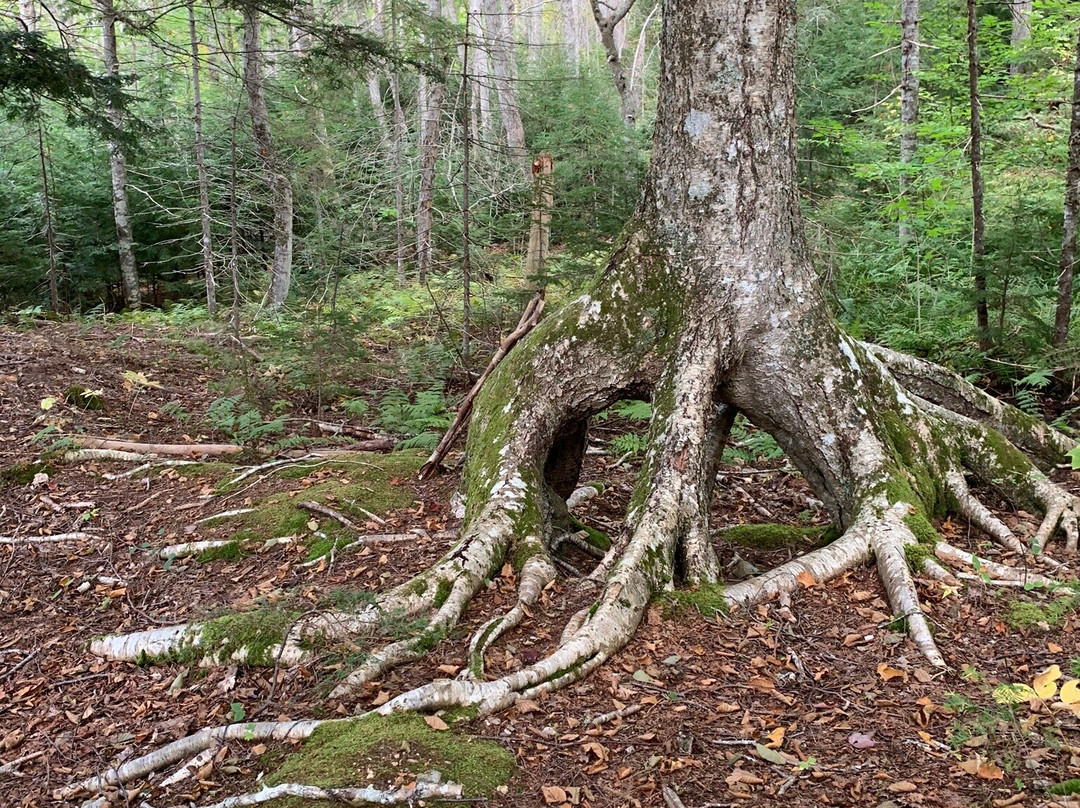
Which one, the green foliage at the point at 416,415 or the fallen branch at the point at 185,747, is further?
the green foliage at the point at 416,415

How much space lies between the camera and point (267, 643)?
12.7ft

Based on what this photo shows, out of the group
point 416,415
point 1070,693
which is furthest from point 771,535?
point 416,415

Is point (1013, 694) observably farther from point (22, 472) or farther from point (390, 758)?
point (22, 472)

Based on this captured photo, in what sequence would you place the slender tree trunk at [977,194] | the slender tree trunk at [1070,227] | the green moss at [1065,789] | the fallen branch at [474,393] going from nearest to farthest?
the green moss at [1065,789]
the fallen branch at [474,393]
the slender tree trunk at [1070,227]
the slender tree trunk at [977,194]

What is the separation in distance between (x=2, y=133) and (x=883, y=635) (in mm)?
21420

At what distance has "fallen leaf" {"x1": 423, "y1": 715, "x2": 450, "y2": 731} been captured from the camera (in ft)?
10.2

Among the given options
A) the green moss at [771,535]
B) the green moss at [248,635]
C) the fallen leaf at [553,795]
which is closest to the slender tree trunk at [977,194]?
the green moss at [771,535]

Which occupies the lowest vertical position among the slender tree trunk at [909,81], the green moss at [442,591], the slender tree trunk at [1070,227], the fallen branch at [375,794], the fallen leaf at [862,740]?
the fallen leaf at [862,740]

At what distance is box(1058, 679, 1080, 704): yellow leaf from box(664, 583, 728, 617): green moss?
57.3 inches

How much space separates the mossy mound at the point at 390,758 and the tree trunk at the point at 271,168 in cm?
1087

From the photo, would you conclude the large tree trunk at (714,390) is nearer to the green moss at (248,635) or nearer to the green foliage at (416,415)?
the green moss at (248,635)

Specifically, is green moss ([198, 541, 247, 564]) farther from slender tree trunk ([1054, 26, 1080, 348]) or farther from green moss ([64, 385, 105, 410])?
slender tree trunk ([1054, 26, 1080, 348])

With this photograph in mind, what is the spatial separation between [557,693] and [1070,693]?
205cm

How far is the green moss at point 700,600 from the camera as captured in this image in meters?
3.96
